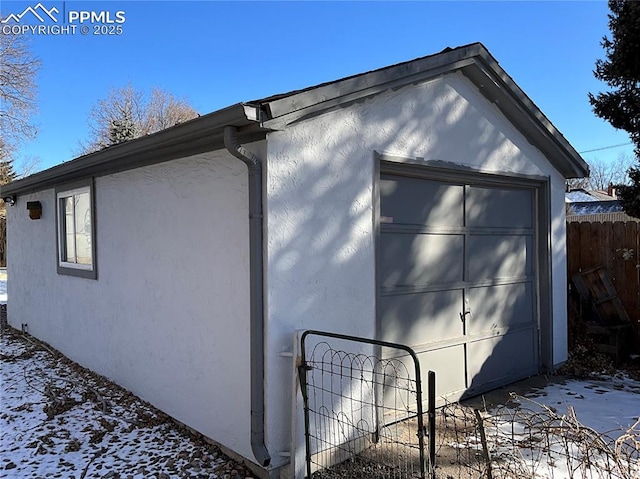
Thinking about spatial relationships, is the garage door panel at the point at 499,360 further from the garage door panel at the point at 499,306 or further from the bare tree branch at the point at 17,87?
the bare tree branch at the point at 17,87

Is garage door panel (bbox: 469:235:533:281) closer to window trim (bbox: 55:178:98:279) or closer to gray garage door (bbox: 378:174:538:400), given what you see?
gray garage door (bbox: 378:174:538:400)

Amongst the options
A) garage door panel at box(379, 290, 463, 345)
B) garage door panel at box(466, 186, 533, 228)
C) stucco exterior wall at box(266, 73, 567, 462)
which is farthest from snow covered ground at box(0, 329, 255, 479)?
garage door panel at box(466, 186, 533, 228)

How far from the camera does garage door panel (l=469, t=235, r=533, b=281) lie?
17.3ft

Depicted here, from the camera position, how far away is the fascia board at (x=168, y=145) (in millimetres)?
3219

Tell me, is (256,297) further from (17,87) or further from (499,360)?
(17,87)

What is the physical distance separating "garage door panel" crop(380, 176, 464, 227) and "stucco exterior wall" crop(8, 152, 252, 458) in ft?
4.73

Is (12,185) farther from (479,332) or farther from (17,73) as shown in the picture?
(17,73)

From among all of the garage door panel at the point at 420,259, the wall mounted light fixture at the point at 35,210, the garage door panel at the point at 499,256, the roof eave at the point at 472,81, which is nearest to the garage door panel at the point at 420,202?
the garage door panel at the point at 420,259

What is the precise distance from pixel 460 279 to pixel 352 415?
2007mm

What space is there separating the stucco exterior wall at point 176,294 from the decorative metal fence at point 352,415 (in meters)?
0.51

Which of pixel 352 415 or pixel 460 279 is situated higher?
pixel 460 279

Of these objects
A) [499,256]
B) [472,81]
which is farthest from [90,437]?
[472,81]

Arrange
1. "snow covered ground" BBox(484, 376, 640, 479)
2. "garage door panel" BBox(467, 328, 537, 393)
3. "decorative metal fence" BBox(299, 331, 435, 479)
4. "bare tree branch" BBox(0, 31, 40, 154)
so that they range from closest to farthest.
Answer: "decorative metal fence" BBox(299, 331, 435, 479) < "snow covered ground" BBox(484, 376, 640, 479) < "garage door panel" BBox(467, 328, 537, 393) < "bare tree branch" BBox(0, 31, 40, 154)

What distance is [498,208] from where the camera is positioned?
220 inches
